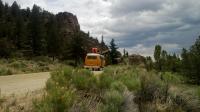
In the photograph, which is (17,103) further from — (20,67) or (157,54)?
(157,54)

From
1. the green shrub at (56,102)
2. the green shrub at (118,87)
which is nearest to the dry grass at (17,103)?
the green shrub at (56,102)

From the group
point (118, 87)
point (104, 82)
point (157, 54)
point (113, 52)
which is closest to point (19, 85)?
point (104, 82)

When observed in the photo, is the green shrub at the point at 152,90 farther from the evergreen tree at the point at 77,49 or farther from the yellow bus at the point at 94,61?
the evergreen tree at the point at 77,49

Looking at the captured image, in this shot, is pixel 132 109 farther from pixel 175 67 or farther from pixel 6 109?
pixel 175 67

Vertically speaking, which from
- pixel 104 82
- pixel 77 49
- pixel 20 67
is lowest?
pixel 104 82

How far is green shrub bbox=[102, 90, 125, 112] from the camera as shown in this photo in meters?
11.0

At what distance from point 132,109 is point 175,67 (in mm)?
42299

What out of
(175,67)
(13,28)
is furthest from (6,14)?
(175,67)

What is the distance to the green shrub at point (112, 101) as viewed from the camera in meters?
11.0

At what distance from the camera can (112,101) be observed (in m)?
11.7

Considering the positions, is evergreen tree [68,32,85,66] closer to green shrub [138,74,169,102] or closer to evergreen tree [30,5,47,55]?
evergreen tree [30,5,47,55]

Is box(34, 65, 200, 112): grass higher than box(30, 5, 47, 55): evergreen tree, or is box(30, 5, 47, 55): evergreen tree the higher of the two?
box(30, 5, 47, 55): evergreen tree

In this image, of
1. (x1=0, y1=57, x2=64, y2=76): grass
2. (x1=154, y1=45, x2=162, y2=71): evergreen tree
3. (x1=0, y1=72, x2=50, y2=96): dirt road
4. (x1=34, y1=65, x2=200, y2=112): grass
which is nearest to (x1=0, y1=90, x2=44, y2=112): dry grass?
(x1=34, y1=65, x2=200, y2=112): grass

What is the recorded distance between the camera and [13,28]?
90.5 meters
